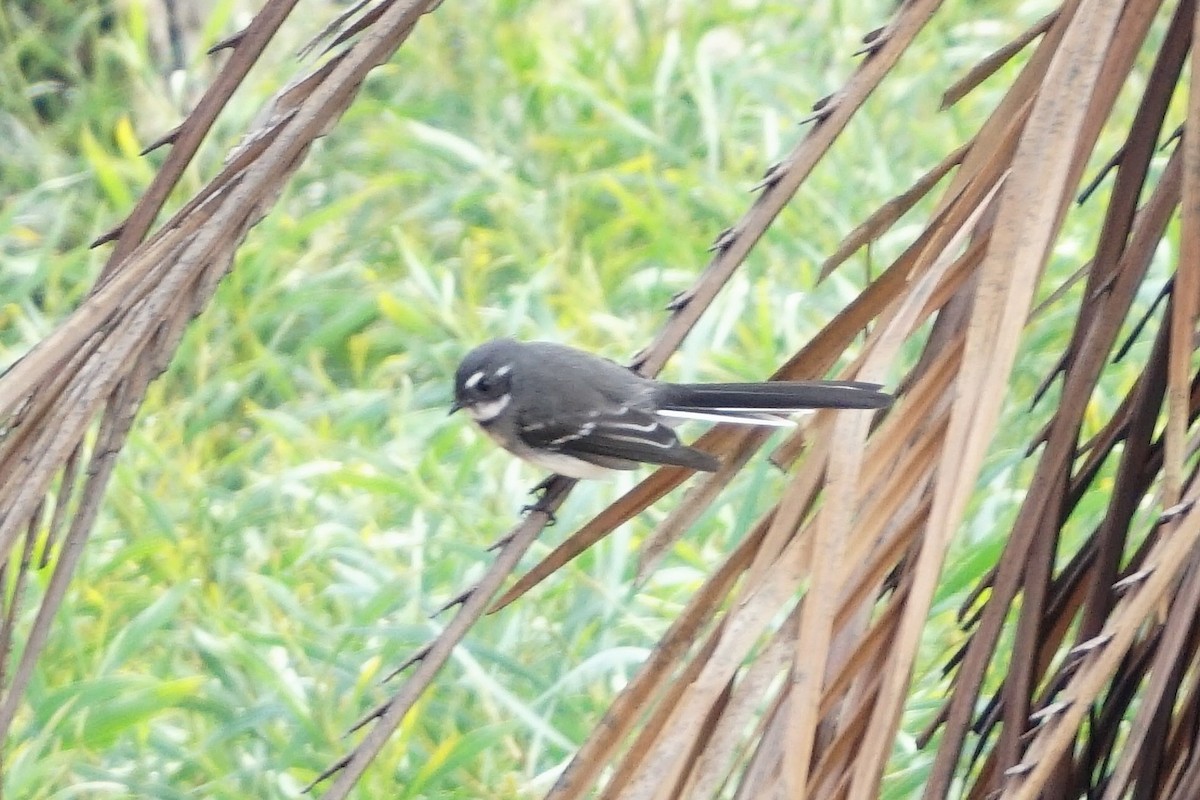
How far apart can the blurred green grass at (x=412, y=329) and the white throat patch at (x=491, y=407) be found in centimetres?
27

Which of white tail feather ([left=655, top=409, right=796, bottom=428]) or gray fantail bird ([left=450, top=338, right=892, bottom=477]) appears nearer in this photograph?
white tail feather ([left=655, top=409, right=796, bottom=428])

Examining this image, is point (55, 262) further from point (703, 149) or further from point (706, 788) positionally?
point (706, 788)

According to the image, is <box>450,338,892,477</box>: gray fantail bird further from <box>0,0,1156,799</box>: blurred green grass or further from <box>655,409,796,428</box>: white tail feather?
<box>0,0,1156,799</box>: blurred green grass

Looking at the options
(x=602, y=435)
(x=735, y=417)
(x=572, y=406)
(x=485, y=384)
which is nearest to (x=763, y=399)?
(x=735, y=417)

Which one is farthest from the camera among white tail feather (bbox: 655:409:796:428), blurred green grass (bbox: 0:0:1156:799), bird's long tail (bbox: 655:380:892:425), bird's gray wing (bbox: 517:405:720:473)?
blurred green grass (bbox: 0:0:1156:799)

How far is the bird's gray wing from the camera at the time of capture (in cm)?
270

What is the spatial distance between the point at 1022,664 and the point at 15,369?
766 millimetres

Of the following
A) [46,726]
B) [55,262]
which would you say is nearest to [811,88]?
[55,262]

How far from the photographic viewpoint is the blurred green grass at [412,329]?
2.93 m

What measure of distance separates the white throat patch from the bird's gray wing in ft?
0.20

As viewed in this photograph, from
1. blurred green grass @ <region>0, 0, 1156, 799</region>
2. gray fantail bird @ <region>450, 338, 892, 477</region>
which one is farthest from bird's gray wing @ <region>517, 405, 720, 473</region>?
blurred green grass @ <region>0, 0, 1156, 799</region>

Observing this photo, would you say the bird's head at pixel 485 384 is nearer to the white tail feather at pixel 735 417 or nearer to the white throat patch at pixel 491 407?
the white throat patch at pixel 491 407

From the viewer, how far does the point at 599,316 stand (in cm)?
422

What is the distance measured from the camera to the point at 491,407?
9.82 ft
